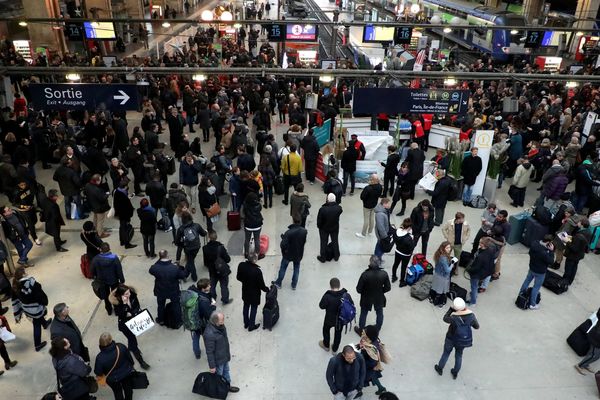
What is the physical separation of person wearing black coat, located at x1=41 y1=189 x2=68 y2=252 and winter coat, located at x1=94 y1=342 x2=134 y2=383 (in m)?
4.76

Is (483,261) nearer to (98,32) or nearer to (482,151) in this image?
(482,151)

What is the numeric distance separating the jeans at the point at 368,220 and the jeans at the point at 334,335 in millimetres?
3688

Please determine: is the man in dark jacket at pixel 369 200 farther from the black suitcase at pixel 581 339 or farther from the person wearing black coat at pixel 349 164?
the black suitcase at pixel 581 339

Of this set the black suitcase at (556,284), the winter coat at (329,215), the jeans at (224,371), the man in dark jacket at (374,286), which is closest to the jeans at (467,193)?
the black suitcase at (556,284)

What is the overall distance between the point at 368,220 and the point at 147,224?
15.1 ft

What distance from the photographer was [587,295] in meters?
9.60

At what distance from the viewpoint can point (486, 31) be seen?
96.5ft

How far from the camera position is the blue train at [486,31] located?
91.8ft

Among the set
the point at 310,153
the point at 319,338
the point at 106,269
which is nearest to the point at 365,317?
the point at 319,338

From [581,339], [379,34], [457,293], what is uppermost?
[379,34]

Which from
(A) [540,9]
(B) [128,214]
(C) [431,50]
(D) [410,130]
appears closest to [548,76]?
(D) [410,130]

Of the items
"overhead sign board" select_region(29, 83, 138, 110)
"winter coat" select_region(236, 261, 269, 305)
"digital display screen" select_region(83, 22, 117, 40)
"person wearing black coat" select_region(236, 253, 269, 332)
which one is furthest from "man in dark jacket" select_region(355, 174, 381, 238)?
"digital display screen" select_region(83, 22, 117, 40)

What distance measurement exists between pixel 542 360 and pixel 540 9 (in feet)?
119

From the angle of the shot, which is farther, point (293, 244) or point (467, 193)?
point (467, 193)
